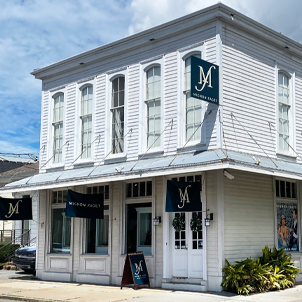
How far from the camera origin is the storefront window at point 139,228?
15859 millimetres

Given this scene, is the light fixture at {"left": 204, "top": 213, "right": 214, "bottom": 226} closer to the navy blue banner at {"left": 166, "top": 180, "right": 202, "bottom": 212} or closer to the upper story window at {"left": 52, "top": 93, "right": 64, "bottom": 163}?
the navy blue banner at {"left": 166, "top": 180, "right": 202, "bottom": 212}

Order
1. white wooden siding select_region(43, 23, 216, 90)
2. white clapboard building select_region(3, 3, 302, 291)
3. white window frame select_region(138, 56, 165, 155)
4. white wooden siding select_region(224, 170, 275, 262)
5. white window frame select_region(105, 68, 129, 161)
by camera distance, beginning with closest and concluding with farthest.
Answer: white wooden siding select_region(224, 170, 275, 262)
white clapboard building select_region(3, 3, 302, 291)
white wooden siding select_region(43, 23, 216, 90)
white window frame select_region(138, 56, 165, 155)
white window frame select_region(105, 68, 129, 161)

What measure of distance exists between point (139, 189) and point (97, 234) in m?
2.42

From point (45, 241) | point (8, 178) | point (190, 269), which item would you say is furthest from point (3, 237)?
point (190, 269)

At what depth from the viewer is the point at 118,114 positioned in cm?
1750

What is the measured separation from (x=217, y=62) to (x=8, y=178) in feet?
62.0

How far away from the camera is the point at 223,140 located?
1420 centimetres

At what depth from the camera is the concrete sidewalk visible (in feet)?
41.4

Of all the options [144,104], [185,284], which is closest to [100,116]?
[144,104]

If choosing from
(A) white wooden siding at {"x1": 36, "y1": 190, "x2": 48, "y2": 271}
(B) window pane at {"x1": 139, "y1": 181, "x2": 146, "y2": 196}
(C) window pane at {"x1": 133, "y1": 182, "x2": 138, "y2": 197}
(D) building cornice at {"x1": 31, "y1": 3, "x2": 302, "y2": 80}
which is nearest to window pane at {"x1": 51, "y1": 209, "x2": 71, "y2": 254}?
(A) white wooden siding at {"x1": 36, "y1": 190, "x2": 48, "y2": 271}

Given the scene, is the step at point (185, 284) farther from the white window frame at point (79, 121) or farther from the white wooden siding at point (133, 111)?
the white window frame at point (79, 121)

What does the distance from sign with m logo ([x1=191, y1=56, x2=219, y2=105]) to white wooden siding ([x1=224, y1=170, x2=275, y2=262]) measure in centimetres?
231

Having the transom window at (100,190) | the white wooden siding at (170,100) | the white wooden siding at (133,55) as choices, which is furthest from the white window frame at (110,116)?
the white wooden siding at (170,100)

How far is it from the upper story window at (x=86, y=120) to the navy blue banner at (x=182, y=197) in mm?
5423
